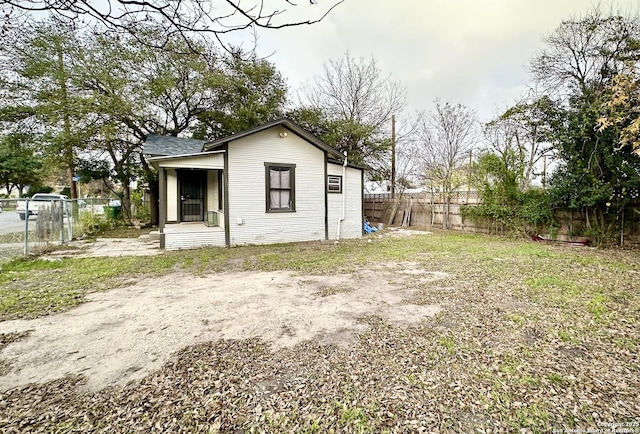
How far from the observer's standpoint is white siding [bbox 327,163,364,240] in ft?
34.7

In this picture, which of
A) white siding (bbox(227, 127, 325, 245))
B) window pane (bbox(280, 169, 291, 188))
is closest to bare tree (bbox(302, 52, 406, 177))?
white siding (bbox(227, 127, 325, 245))

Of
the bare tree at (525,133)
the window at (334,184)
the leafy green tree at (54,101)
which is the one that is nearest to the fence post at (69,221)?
the leafy green tree at (54,101)

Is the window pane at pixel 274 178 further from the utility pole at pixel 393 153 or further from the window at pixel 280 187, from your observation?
the utility pole at pixel 393 153

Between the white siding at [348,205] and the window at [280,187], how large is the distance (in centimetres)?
146

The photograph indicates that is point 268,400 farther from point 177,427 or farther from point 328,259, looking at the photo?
point 328,259

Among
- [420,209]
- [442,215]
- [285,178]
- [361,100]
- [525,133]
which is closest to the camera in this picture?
[285,178]

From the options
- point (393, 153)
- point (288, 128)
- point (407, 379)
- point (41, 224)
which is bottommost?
point (407, 379)

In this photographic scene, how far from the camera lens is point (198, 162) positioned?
8.57 m

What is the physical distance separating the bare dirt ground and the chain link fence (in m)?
3.89

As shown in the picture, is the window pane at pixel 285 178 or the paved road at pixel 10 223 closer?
the paved road at pixel 10 223

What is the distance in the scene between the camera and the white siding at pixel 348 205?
10.6m

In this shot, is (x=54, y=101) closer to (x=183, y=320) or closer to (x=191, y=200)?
(x=191, y=200)

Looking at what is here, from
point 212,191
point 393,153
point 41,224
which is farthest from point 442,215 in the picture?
point 41,224

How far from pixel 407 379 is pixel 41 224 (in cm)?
974
